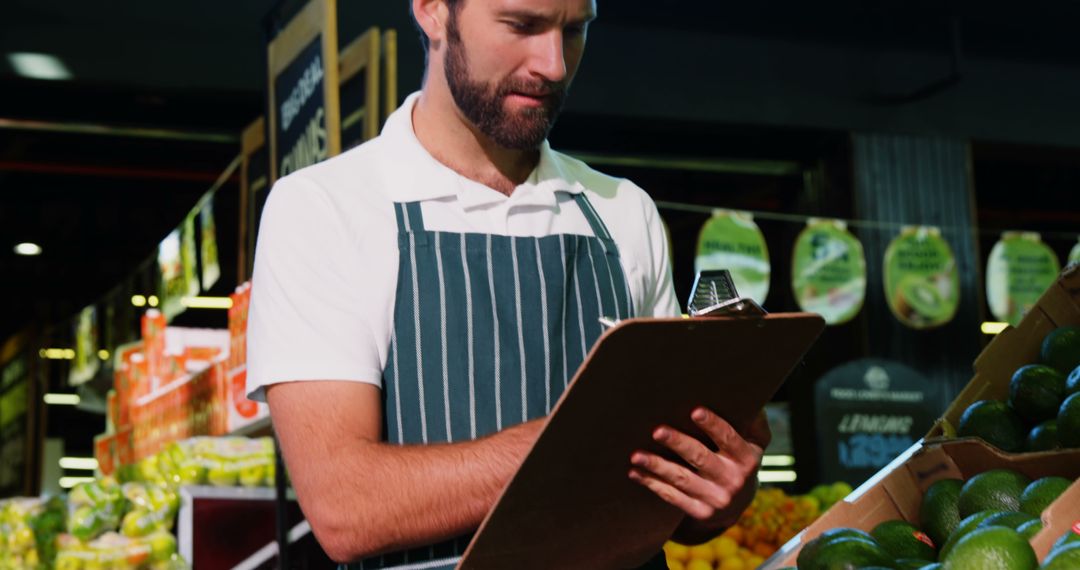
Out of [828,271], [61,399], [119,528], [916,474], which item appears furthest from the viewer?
[61,399]

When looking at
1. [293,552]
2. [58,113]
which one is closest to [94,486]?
[293,552]

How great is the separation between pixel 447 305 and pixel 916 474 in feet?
2.69

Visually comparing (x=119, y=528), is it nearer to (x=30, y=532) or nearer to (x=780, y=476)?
(x=30, y=532)

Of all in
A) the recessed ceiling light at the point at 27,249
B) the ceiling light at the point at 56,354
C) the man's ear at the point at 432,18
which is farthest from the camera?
the ceiling light at the point at 56,354

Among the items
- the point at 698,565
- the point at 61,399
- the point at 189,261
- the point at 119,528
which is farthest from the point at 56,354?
the point at 698,565

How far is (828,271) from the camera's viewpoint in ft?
23.9

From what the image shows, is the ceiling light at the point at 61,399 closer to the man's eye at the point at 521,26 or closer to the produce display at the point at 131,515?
the produce display at the point at 131,515

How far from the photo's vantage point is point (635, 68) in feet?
26.1

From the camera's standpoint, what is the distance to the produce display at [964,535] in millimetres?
1433

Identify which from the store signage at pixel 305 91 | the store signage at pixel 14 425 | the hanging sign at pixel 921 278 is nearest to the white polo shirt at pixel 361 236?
the store signage at pixel 305 91

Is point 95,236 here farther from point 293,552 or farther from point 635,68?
point 293,552

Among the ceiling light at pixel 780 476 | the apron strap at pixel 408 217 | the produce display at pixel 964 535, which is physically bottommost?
the ceiling light at pixel 780 476

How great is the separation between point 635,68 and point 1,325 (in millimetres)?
9340

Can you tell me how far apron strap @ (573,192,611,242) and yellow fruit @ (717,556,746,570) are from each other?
8.14 ft
